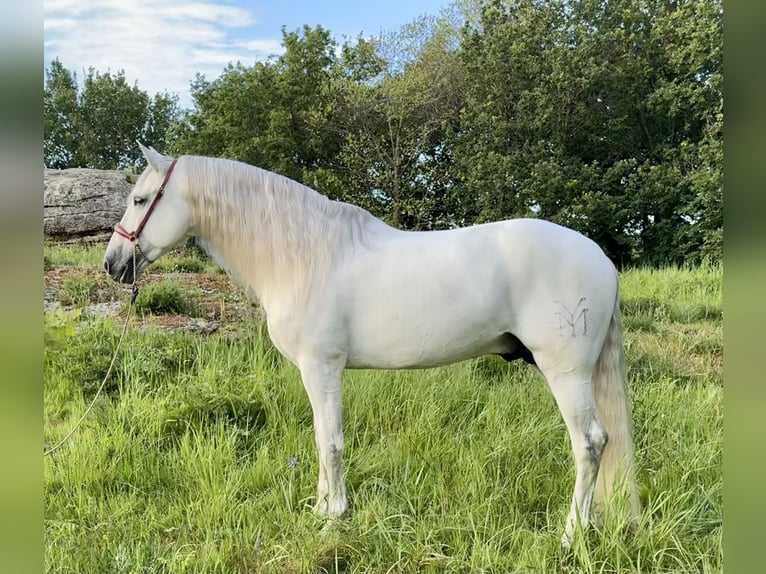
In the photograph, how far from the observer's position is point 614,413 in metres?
2.01

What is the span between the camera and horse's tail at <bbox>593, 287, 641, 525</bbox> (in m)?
2.00

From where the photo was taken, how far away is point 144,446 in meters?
2.72

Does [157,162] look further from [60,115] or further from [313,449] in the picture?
[60,115]

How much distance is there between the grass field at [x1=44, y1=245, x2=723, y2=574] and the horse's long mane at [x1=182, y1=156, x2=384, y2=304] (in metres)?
0.97

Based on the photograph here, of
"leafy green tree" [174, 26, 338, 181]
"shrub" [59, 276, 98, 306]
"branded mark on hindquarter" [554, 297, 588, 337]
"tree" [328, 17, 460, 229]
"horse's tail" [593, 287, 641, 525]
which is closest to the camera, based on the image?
"branded mark on hindquarter" [554, 297, 588, 337]

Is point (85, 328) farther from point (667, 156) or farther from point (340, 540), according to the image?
point (667, 156)

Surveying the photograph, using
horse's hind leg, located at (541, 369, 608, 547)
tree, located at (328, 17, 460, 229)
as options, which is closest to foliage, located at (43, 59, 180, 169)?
tree, located at (328, 17, 460, 229)

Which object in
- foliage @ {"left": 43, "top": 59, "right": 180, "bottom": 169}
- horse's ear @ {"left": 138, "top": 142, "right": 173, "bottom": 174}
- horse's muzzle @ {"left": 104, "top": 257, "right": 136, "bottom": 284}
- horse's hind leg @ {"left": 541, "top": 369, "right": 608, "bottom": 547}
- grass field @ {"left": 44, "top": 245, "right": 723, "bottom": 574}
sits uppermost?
foliage @ {"left": 43, "top": 59, "right": 180, "bottom": 169}

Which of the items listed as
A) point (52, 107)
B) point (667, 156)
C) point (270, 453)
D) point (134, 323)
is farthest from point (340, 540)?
point (52, 107)

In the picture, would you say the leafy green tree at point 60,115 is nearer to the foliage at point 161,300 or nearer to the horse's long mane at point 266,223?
the foliage at point 161,300

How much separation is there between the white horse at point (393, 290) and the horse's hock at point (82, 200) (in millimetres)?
1875

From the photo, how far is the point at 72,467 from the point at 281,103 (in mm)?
2478

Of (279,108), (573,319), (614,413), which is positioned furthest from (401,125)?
(614,413)

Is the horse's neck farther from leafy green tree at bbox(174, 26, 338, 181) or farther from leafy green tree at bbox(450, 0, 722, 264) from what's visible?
leafy green tree at bbox(450, 0, 722, 264)
